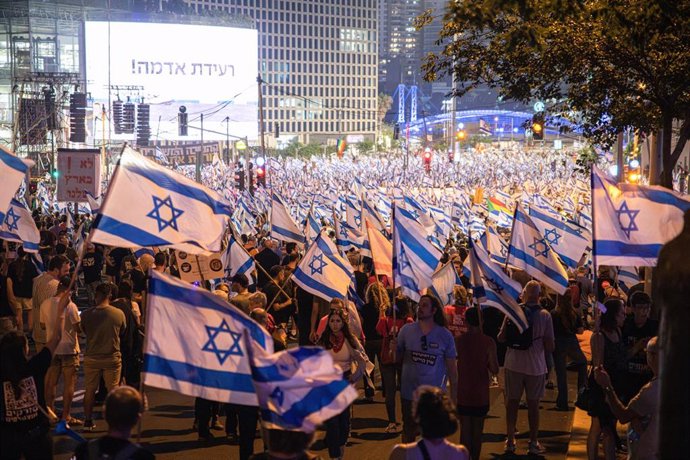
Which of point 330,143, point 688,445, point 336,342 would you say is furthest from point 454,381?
point 330,143

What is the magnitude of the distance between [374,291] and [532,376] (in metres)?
2.59

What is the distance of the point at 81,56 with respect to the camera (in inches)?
3893

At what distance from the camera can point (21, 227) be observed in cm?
1159

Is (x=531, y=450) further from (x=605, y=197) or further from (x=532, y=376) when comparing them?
(x=605, y=197)

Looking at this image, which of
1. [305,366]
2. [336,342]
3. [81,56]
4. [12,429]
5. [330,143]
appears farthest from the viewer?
[330,143]

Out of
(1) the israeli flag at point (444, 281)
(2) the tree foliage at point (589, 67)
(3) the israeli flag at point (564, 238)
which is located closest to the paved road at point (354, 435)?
(1) the israeli flag at point (444, 281)

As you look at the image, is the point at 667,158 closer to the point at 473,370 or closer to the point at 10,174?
the point at 473,370

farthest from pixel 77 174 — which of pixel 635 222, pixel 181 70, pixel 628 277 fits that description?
pixel 181 70

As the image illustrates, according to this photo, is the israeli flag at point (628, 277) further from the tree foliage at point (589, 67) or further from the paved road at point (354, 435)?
the paved road at point (354, 435)

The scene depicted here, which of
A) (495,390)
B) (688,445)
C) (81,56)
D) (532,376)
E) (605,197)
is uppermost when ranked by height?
(81,56)

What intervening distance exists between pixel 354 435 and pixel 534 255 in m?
3.13

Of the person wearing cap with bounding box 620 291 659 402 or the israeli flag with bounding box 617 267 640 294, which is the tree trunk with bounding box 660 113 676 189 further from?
the person wearing cap with bounding box 620 291 659 402

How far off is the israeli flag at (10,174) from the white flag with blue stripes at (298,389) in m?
3.87

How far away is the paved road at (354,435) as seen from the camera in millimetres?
10125
